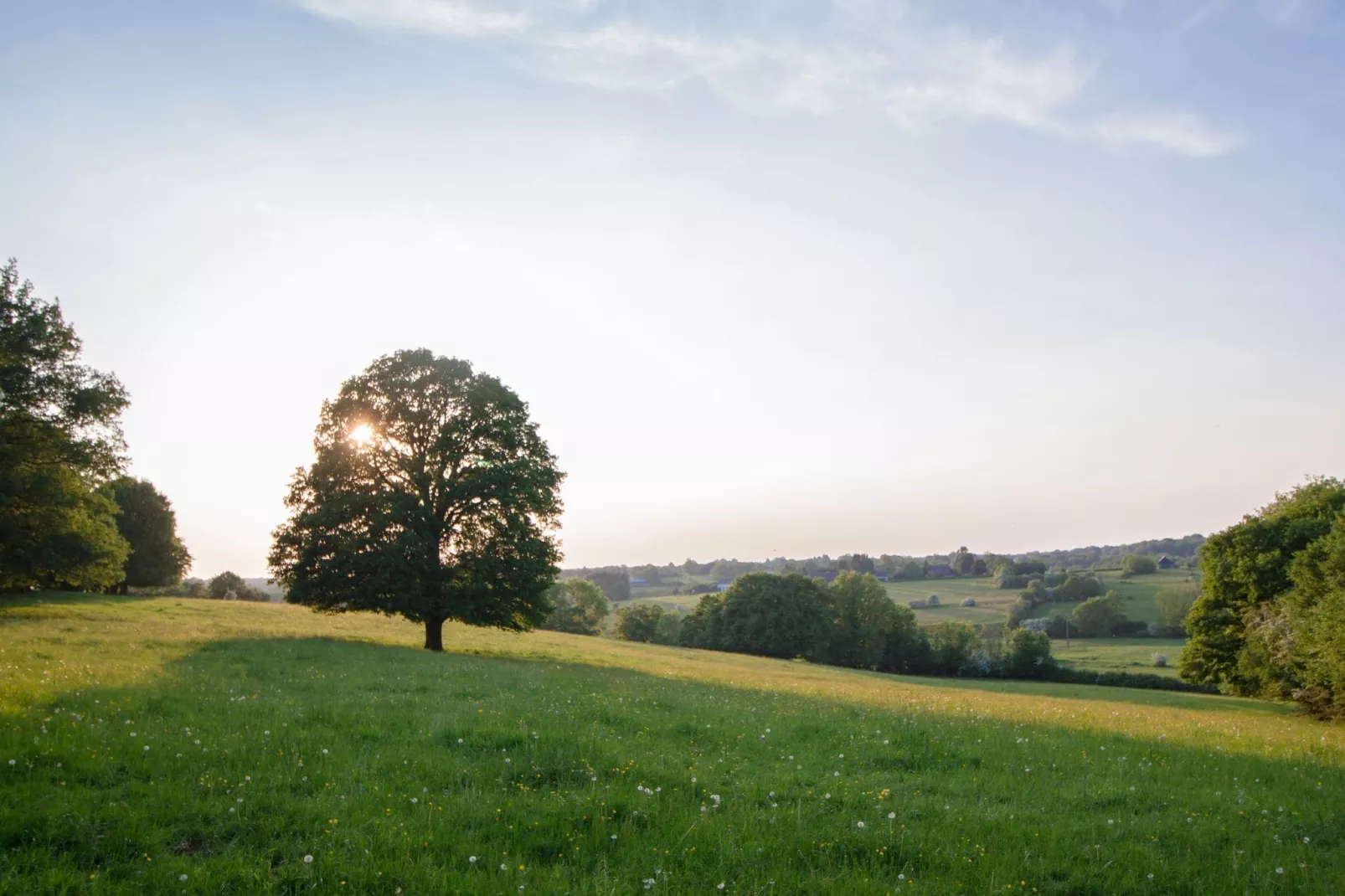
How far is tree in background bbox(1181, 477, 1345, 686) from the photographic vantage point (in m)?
41.5

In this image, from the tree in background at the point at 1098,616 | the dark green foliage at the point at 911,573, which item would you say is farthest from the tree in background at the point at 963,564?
the tree in background at the point at 1098,616

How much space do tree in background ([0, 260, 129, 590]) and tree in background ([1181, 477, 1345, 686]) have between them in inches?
2342

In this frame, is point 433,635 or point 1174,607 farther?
point 1174,607

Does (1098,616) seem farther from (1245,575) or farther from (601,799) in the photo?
(601,799)

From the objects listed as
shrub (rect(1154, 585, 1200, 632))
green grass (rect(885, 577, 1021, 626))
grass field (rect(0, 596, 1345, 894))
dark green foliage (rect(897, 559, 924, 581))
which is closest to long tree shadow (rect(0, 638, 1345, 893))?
grass field (rect(0, 596, 1345, 894))

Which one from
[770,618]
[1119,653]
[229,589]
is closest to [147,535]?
[229,589]

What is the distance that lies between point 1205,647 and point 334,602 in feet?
→ 173

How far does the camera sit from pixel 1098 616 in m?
116

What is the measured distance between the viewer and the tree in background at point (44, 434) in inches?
1176

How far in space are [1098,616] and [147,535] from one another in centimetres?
12861

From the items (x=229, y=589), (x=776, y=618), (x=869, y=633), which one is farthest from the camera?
(x=869, y=633)

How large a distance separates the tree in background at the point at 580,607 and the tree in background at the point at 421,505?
62.2 m

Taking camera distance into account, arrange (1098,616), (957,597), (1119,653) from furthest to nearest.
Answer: (957,597)
(1098,616)
(1119,653)

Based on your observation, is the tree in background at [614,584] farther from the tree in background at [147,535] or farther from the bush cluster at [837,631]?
the tree in background at [147,535]
